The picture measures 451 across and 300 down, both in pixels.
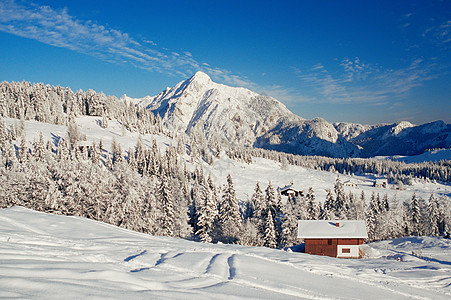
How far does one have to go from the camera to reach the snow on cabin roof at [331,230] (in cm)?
3398

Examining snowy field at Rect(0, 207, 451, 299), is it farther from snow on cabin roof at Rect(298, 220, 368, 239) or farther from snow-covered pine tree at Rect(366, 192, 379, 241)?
snow-covered pine tree at Rect(366, 192, 379, 241)

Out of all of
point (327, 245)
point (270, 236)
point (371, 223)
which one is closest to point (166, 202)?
point (270, 236)

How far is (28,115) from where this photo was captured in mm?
98375

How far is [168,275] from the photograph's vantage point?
7.90 metres

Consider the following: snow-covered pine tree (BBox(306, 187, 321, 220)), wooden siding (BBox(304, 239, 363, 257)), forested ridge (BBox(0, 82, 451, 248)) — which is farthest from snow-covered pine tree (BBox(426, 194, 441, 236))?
wooden siding (BBox(304, 239, 363, 257))

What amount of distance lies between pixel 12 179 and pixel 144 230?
24.0m

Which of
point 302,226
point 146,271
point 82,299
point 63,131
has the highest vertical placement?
point 63,131

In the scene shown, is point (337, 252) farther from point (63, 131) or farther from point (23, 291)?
point (63, 131)

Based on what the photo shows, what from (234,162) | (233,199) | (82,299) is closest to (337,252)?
(233,199)

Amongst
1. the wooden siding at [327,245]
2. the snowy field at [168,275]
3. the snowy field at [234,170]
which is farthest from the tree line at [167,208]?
the snowy field at [168,275]

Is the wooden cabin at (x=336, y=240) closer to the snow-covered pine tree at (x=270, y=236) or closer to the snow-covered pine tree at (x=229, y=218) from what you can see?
the snow-covered pine tree at (x=270, y=236)

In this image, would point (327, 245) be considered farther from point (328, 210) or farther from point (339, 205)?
point (339, 205)

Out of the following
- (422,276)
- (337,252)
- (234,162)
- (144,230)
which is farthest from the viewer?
(234,162)

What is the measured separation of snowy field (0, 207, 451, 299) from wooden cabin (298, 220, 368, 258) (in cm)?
2121
